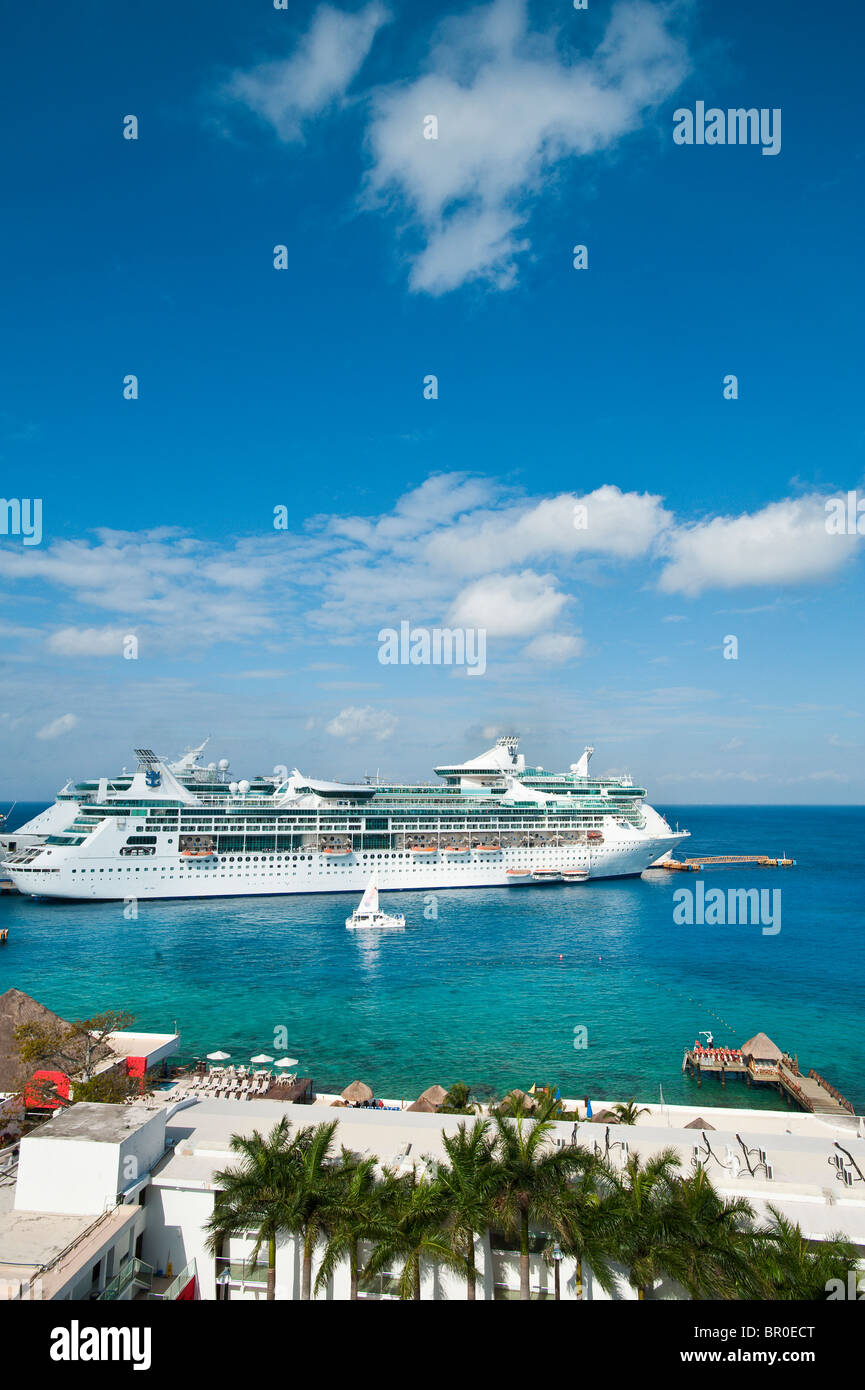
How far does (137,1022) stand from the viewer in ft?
106

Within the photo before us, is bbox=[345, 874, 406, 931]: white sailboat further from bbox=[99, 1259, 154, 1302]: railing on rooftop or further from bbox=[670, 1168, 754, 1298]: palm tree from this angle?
bbox=[670, 1168, 754, 1298]: palm tree

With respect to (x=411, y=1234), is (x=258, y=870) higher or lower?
lower

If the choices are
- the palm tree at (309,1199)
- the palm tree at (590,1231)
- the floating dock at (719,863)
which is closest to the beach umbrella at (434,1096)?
the palm tree at (309,1199)

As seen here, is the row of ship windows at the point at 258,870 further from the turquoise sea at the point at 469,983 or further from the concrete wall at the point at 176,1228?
the concrete wall at the point at 176,1228

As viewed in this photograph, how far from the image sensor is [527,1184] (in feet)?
39.3

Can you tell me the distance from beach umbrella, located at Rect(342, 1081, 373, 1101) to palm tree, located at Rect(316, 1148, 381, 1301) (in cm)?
1160

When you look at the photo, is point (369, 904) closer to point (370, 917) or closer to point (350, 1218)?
point (370, 917)

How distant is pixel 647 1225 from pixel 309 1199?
5186 mm

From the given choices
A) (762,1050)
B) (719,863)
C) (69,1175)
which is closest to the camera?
(69,1175)

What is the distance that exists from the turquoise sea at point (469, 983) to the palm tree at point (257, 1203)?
553 inches

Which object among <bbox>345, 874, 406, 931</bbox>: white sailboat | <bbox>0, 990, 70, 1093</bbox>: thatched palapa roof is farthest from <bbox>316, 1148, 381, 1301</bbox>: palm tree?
<bbox>345, 874, 406, 931</bbox>: white sailboat

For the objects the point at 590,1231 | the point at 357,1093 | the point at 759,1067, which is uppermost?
the point at 590,1231

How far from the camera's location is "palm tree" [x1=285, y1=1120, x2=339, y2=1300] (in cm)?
1155

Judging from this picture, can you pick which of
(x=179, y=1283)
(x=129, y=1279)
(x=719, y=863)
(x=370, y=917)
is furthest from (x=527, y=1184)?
(x=719, y=863)
